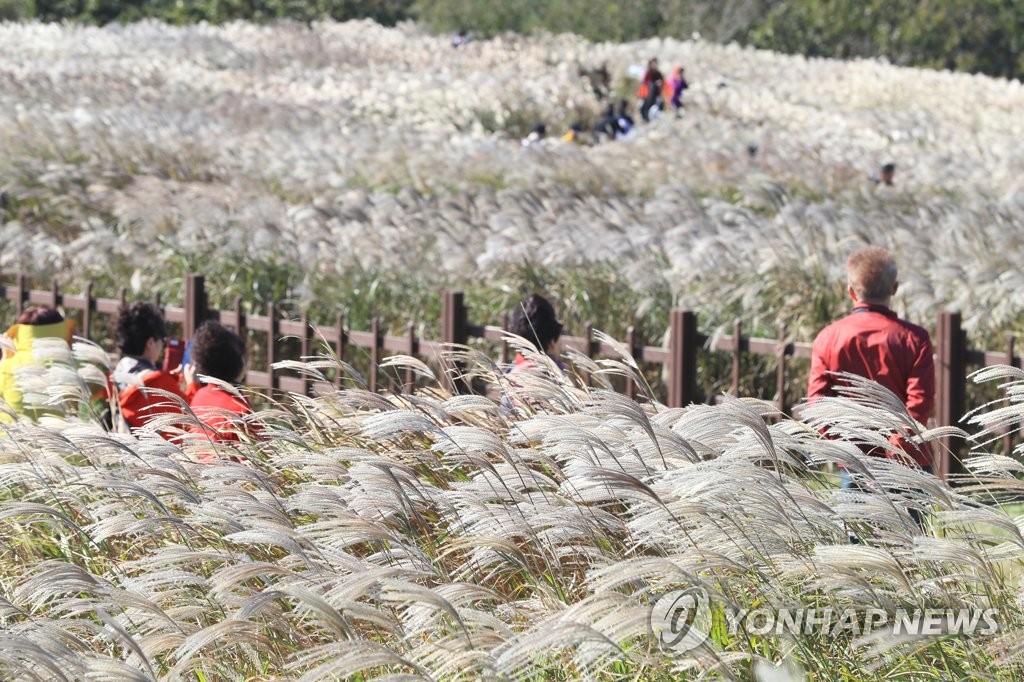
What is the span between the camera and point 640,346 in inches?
351

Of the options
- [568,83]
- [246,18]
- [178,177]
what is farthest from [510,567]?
[246,18]

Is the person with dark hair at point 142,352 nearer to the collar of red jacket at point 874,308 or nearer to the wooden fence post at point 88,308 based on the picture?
the collar of red jacket at point 874,308

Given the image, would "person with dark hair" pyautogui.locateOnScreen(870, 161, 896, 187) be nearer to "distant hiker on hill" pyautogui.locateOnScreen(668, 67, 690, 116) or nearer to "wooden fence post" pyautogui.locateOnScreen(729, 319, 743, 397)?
"wooden fence post" pyautogui.locateOnScreen(729, 319, 743, 397)

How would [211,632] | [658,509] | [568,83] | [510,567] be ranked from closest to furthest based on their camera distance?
[211,632], [658,509], [510,567], [568,83]

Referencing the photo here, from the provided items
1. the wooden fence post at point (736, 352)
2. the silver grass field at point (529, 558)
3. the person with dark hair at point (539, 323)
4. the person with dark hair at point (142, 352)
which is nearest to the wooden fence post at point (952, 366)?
the wooden fence post at point (736, 352)

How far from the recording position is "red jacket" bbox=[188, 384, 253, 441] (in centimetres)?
541

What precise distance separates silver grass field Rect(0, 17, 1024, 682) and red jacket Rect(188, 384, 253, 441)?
0.13 metres

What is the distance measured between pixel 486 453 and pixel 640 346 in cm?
413

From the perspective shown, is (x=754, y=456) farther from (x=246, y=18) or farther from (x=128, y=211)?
(x=246, y=18)

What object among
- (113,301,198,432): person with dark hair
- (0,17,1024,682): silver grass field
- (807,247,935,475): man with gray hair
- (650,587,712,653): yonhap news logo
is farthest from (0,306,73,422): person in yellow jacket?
(650,587,712,653): yonhap news logo

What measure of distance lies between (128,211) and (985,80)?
27.4 m

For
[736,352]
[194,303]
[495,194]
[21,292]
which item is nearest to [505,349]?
[736,352]

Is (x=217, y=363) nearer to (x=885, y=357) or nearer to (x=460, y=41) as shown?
(x=885, y=357)

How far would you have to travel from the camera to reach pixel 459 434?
13.1ft
